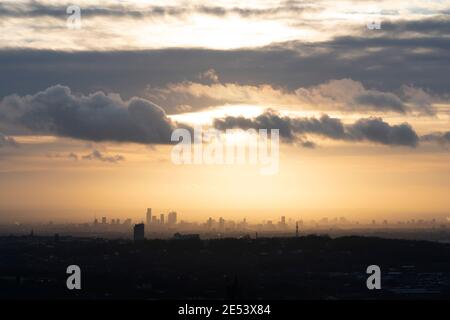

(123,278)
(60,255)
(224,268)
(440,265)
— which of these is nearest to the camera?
(123,278)

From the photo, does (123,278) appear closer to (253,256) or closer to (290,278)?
(290,278)

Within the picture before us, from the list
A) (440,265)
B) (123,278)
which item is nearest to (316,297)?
(123,278)

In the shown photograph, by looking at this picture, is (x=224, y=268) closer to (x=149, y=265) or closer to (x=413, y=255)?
(x=149, y=265)

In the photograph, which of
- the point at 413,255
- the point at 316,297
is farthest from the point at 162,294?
the point at 413,255
